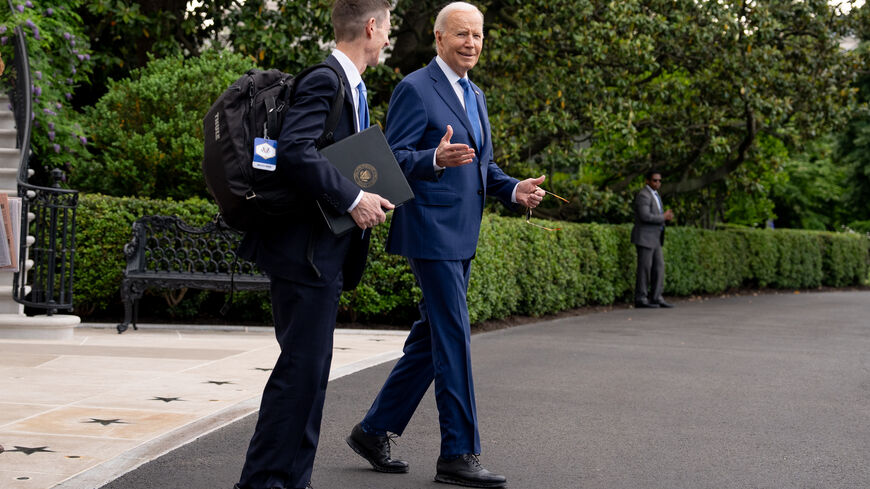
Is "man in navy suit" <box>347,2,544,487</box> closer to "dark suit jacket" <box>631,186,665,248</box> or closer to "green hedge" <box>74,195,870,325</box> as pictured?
"green hedge" <box>74,195,870,325</box>

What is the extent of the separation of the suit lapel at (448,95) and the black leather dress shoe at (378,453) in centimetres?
145

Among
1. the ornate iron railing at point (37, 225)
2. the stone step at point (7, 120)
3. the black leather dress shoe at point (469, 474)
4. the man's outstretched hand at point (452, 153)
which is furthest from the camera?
the stone step at point (7, 120)

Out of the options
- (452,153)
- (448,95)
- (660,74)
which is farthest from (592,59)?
(452,153)

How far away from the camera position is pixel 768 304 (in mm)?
18547

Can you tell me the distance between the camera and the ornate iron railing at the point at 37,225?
9398 millimetres

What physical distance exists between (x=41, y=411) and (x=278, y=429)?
2624 mm

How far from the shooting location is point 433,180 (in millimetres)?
4605

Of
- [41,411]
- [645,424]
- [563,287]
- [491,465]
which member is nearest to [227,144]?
[491,465]

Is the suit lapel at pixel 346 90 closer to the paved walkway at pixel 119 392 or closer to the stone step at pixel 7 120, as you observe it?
the paved walkway at pixel 119 392

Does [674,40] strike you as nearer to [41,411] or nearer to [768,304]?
[768,304]

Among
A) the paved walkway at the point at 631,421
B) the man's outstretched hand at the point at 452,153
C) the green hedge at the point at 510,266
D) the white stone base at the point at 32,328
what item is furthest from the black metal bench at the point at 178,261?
the man's outstretched hand at the point at 452,153

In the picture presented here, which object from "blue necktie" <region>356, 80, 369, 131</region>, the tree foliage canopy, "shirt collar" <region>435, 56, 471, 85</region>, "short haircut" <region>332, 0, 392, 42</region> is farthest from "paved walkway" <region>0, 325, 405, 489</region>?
the tree foliage canopy

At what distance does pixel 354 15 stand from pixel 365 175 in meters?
0.62

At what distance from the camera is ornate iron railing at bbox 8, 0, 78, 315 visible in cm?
940
